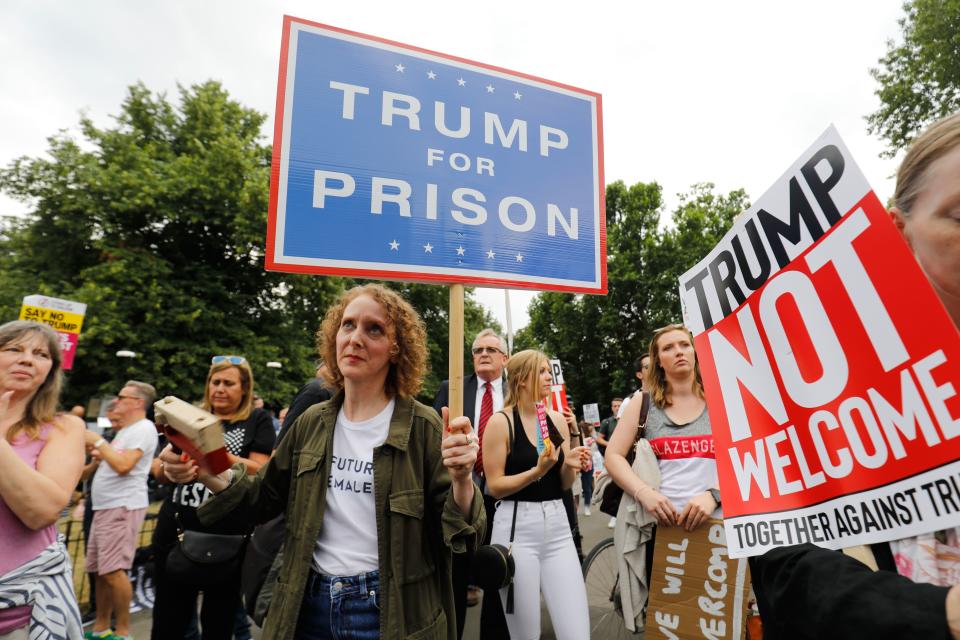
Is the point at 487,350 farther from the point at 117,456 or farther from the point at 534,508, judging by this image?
the point at 117,456

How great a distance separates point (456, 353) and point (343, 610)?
1.00 meters

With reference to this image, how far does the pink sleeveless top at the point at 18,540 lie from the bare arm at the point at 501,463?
7.01 ft

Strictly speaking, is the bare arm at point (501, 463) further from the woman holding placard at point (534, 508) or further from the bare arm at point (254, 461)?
the bare arm at point (254, 461)

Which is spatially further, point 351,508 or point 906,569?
point 351,508

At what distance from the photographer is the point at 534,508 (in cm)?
293

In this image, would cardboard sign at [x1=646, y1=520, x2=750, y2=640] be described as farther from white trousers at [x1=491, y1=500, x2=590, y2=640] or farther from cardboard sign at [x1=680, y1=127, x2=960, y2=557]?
cardboard sign at [x1=680, y1=127, x2=960, y2=557]

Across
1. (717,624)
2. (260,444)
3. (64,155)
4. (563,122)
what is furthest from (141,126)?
(717,624)

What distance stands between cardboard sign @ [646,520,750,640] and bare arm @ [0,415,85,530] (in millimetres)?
2861

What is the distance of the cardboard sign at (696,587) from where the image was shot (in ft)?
7.75

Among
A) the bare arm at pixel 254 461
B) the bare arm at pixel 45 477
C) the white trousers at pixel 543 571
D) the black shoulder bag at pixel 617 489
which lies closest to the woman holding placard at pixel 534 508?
the white trousers at pixel 543 571

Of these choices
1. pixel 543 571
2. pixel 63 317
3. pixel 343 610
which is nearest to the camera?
pixel 343 610

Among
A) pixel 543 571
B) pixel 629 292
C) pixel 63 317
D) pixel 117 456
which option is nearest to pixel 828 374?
pixel 543 571

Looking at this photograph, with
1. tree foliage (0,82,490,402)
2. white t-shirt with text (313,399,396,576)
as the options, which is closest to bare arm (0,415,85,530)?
white t-shirt with text (313,399,396,576)

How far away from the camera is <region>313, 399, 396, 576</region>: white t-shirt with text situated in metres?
1.78
